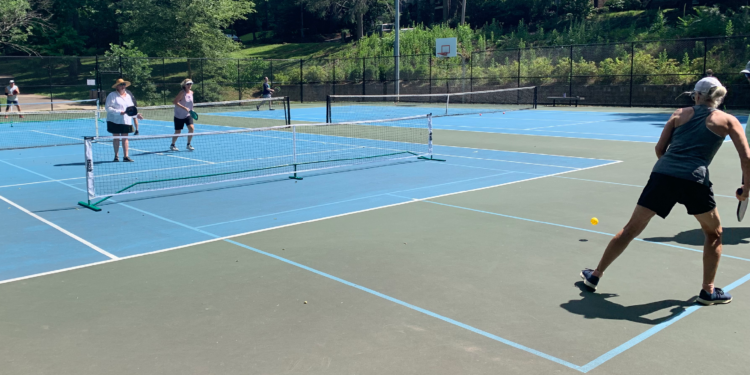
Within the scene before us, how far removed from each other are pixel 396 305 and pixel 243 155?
11.7 metres

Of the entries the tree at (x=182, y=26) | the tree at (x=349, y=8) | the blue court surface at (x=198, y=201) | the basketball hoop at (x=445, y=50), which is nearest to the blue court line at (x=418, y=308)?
the blue court surface at (x=198, y=201)

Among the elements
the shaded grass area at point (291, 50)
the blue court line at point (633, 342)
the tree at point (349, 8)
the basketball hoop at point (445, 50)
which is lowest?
the blue court line at point (633, 342)

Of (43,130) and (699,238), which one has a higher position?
(43,130)

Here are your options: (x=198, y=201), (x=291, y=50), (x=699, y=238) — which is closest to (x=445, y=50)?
(x=291, y=50)

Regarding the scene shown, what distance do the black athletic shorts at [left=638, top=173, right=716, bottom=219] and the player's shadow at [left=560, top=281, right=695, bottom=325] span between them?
780 mm

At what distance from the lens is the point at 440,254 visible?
7254 mm

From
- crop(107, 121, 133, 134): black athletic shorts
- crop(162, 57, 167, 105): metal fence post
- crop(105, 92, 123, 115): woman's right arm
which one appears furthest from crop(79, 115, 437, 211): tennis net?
crop(162, 57, 167, 105): metal fence post

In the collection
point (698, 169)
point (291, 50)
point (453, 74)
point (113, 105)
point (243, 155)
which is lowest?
point (243, 155)

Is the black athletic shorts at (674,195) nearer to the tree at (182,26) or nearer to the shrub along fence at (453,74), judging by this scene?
the shrub along fence at (453,74)

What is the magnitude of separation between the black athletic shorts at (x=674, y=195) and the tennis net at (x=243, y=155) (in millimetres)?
6827

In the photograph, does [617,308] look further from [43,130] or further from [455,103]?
[455,103]

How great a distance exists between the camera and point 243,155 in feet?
54.6

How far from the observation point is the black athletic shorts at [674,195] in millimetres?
5379

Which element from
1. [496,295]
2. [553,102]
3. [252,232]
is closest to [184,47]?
[553,102]
